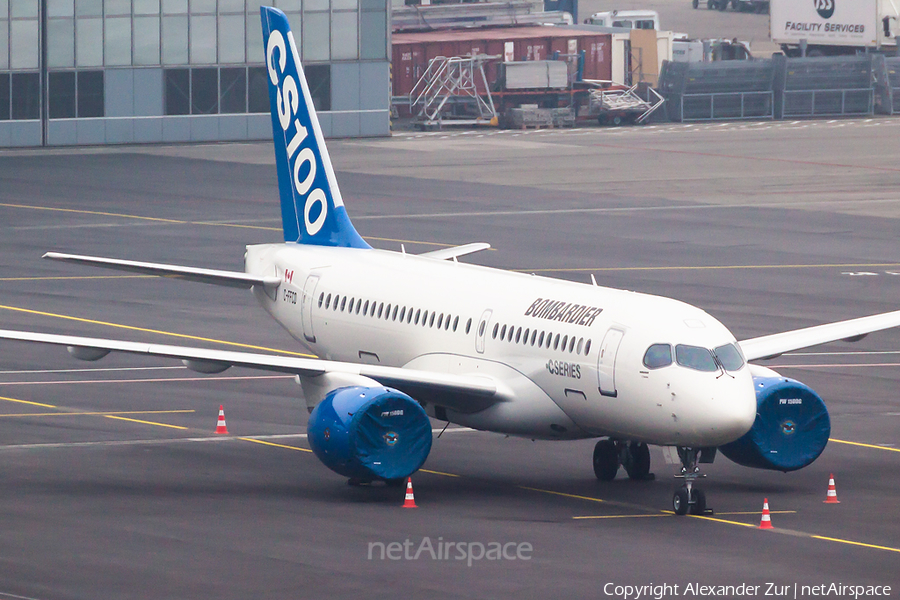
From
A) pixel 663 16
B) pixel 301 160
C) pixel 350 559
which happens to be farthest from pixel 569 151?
pixel 663 16

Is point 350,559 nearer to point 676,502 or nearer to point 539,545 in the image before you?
point 539,545

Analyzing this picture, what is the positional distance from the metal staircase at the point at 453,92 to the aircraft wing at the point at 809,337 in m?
89.2

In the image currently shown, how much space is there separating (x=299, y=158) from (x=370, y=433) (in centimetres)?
1339

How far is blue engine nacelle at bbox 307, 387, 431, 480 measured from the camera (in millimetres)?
29688

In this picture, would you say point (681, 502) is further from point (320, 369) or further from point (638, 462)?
→ point (320, 369)

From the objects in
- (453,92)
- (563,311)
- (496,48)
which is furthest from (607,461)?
(496,48)

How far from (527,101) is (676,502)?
9801 cm

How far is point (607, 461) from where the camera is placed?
1291 inches

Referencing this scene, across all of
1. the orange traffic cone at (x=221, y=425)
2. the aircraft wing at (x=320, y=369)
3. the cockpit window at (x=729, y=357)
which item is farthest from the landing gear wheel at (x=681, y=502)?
the orange traffic cone at (x=221, y=425)

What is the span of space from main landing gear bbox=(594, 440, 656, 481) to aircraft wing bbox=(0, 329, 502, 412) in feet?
8.03

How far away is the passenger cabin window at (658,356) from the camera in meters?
29.5

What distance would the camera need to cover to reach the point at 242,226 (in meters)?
73.6

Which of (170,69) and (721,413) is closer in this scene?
(721,413)

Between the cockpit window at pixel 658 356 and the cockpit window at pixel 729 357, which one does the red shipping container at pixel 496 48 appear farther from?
the cockpit window at pixel 658 356
